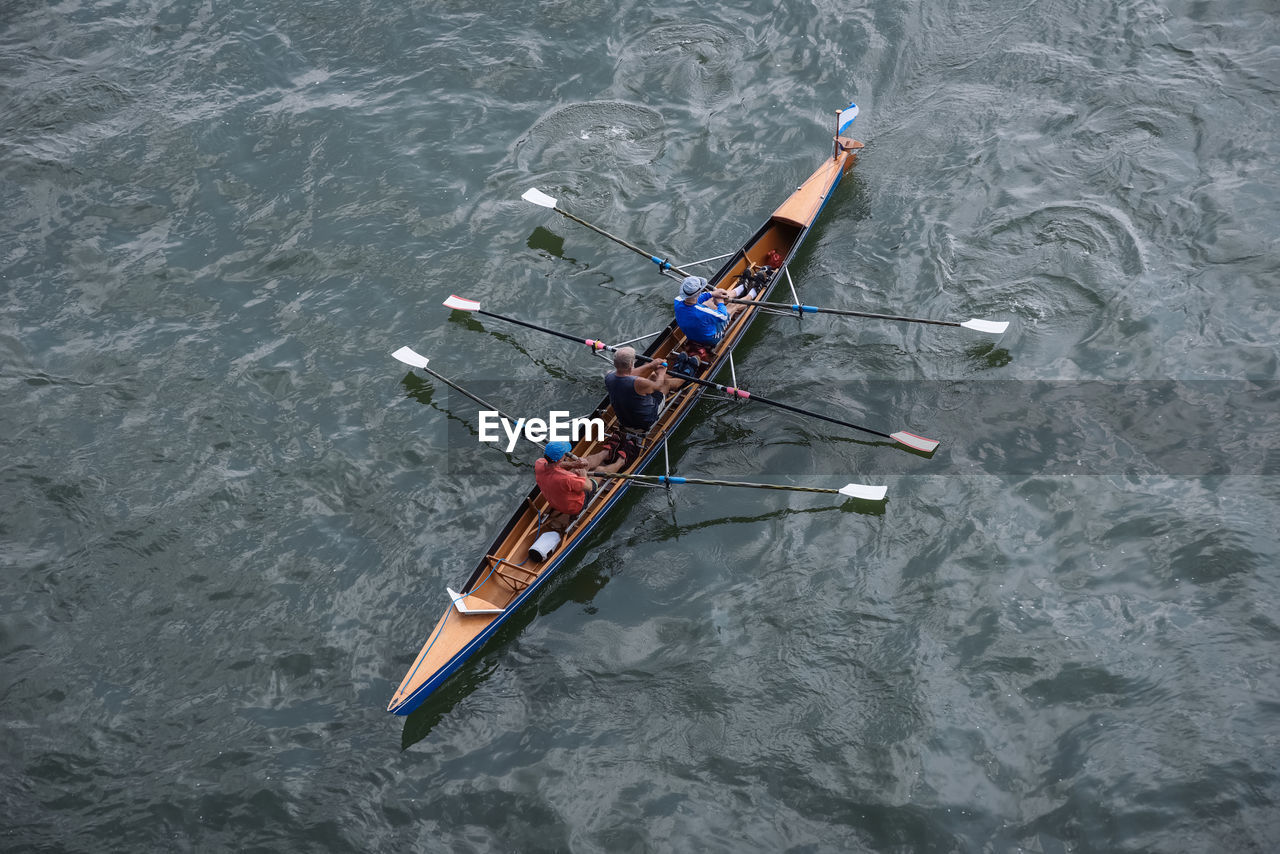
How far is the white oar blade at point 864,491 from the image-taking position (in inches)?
508

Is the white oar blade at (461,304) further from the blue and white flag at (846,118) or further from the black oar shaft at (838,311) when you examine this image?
the blue and white flag at (846,118)

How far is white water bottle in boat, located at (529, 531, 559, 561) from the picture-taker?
488 inches

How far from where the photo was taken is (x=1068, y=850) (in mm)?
9875

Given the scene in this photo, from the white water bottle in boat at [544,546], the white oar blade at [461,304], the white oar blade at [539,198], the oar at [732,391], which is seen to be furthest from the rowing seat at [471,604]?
the white oar blade at [539,198]

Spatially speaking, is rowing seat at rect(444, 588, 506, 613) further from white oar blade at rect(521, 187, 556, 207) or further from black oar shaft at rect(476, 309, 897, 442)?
white oar blade at rect(521, 187, 556, 207)

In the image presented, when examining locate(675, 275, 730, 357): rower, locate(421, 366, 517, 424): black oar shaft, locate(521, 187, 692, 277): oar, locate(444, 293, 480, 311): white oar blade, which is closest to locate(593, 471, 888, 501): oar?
locate(421, 366, 517, 424): black oar shaft

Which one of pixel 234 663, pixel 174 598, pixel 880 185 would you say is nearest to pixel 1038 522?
pixel 880 185

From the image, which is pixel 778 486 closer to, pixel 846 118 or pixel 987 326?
pixel 987 326

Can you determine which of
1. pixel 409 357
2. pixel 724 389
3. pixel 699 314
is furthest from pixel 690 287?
Result: pixel 409 357

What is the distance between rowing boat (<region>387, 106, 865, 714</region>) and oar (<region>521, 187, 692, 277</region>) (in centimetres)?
14

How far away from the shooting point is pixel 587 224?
1639 cm

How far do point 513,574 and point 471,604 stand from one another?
730 millimetres

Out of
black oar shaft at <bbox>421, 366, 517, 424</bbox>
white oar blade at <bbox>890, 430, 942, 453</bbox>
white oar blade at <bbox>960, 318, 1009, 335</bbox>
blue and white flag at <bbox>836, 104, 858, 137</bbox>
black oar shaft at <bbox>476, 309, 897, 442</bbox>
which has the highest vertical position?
blue and white flag at <bbox>836, 104, 858, 137</bbox>

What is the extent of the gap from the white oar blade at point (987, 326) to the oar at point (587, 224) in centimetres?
464
